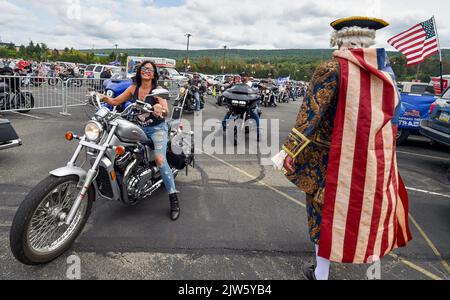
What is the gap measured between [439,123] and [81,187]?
677cm

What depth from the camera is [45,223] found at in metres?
2.61

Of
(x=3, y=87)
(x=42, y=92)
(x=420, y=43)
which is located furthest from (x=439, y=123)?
(x=42, y=92)

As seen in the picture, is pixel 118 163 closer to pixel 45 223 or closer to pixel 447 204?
pixel 45 223

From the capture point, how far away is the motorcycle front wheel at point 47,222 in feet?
7.76

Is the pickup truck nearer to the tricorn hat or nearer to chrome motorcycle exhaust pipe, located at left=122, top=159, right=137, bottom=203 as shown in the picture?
the tricorn hat

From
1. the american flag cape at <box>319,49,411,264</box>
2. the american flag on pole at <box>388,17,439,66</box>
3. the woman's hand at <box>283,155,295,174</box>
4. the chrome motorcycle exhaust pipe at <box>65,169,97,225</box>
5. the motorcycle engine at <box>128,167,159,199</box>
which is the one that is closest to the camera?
the american flag cape at <box>319,49,411,264</box>

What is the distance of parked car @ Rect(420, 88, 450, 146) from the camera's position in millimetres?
6219

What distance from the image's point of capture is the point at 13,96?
358 inches

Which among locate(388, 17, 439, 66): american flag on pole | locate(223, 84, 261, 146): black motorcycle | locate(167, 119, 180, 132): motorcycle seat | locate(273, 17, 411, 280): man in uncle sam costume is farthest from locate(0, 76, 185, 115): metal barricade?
locate(388, 17, 439, 66): american flag on pole

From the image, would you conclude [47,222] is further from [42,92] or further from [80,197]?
[42,92]

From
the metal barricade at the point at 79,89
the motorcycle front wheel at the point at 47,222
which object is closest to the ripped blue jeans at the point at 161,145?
the motorcycle front wheel at the point at 47,222

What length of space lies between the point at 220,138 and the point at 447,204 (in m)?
4.96

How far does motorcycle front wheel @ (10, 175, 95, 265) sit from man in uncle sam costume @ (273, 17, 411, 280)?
1764mm

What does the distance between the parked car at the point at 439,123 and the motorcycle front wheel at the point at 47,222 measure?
255 inches
